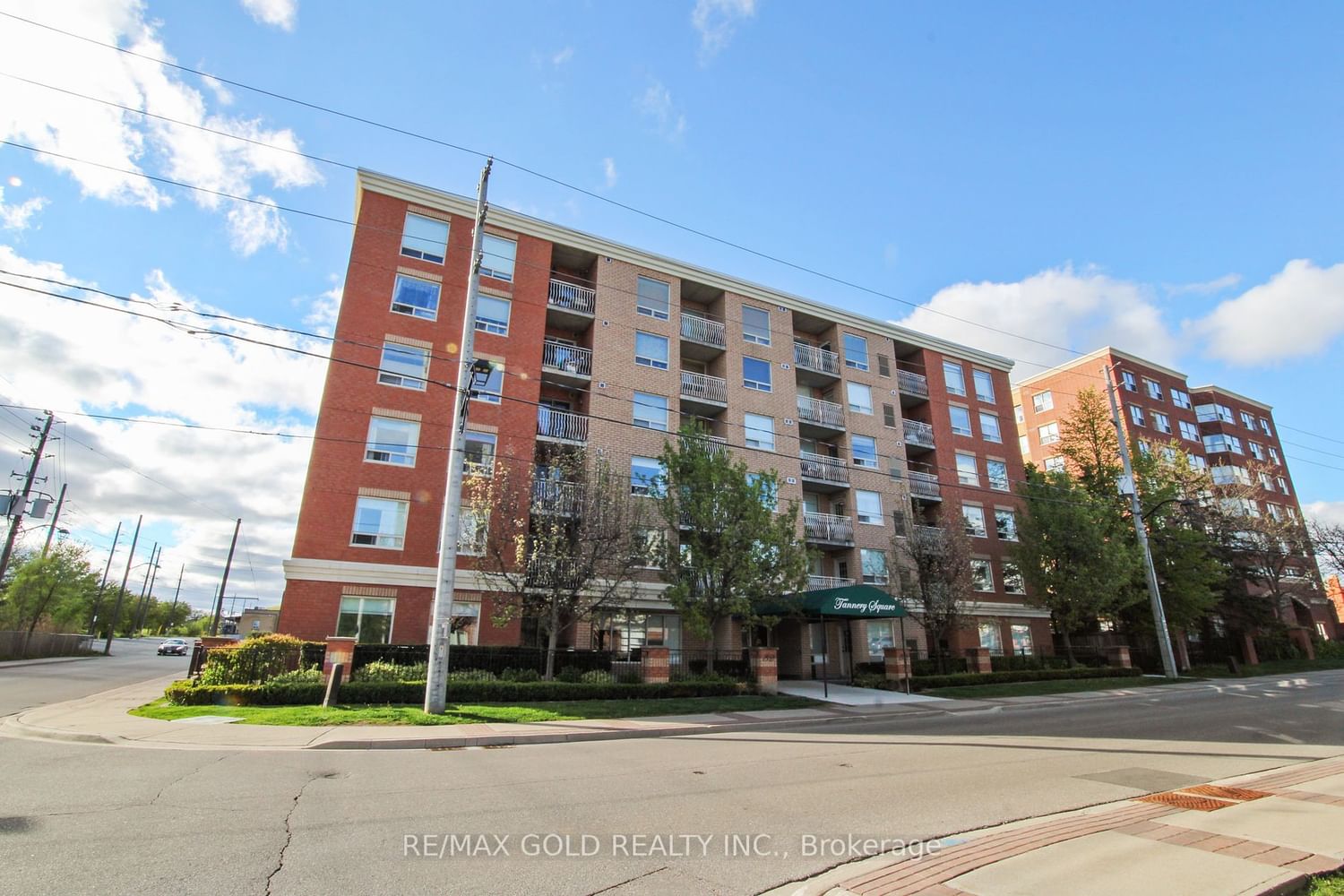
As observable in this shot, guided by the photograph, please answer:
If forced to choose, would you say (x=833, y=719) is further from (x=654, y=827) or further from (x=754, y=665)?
(x=654, y=827)

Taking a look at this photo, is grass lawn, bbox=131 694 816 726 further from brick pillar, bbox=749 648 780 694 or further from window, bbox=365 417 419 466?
window, bbox=365 417 419 466

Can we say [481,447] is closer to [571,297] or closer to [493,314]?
[493,314]

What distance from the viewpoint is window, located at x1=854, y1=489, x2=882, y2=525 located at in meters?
31.0

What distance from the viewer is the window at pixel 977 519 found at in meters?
34.0

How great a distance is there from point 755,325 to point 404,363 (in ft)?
54.5

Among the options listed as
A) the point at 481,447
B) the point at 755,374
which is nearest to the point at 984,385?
the point at 755,374

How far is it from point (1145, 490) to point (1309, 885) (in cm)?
3787

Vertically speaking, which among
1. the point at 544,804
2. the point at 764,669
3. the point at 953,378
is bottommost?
the point at 544,804

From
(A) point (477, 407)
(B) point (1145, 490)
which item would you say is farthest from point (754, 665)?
(B) point (1145, 490)

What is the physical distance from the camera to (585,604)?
66.6 ft

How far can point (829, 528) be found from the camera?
1171 inches

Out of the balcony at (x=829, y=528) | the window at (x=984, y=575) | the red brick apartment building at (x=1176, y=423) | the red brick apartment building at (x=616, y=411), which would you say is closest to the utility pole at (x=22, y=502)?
the red brick apartment building at (x=616, y=411)

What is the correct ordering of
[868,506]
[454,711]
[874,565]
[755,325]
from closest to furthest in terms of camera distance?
[454,711] → [874,565] → [868,506] → [755,325]

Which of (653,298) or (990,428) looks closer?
(653,298)
